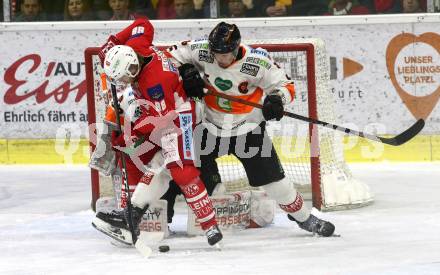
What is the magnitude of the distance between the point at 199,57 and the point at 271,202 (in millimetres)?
882

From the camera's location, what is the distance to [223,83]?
4.79 m

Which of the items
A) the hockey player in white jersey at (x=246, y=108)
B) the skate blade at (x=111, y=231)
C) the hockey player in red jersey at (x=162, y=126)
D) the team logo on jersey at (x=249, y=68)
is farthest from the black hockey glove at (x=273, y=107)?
the skate blade at (x=111, y=231)

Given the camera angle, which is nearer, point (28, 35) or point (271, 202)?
point (271, 202)

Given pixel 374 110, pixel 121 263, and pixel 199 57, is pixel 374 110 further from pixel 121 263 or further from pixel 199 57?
pixel 121 263

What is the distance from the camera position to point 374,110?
7.39 m

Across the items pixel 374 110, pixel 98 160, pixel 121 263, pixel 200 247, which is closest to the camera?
pixel 121 263

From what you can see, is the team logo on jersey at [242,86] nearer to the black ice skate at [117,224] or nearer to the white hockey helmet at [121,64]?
the white hockey helmet at [121,64]

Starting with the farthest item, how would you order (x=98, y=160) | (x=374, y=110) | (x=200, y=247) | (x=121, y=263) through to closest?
(x=374, y=110) < (x=98, y=160) < (x=200, y=247) < (x=121, y=263)

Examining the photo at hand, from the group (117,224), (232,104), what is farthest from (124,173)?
(232,104)

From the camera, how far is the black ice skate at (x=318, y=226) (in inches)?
190

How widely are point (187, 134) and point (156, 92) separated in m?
0.23

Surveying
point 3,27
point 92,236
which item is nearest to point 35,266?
point 92,236

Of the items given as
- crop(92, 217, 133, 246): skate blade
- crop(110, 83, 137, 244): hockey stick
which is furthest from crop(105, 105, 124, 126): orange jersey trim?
crop(92, 217, 133, 246): skate blade

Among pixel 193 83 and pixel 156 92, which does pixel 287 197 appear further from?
pixel 156 92
